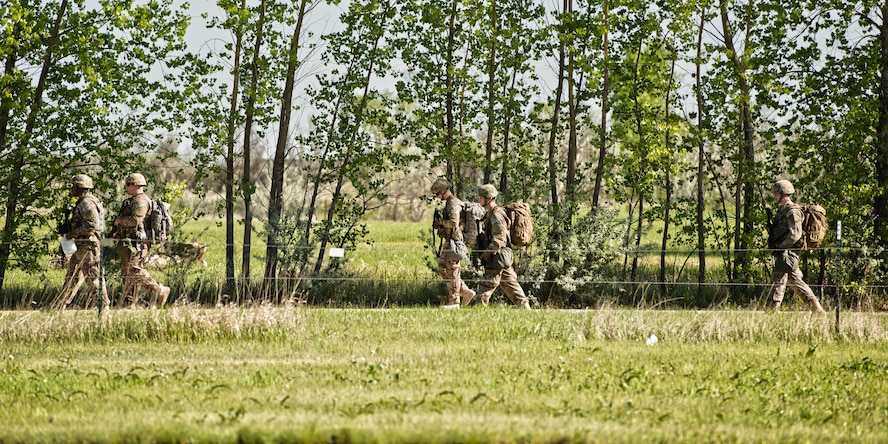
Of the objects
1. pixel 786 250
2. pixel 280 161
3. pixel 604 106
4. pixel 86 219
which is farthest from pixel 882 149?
pixel 86 219

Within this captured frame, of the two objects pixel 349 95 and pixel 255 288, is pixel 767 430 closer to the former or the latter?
pixel 255 288

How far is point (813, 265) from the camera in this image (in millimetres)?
17484

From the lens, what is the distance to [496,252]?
1473 cm

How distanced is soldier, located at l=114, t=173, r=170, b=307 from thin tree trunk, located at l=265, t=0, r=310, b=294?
3.29 meters

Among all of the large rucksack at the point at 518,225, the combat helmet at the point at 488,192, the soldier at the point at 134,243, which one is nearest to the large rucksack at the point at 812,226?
the large rucksack at the point at 518,225

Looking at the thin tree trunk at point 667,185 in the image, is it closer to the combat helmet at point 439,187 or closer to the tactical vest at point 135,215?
the combat helmet at point 439,187

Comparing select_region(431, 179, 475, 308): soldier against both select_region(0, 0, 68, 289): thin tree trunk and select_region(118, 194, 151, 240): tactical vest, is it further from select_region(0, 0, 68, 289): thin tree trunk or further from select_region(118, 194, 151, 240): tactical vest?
select_region(0, 0, 68, 289): thin tree trunk

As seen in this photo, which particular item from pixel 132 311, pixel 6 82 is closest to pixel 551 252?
pixel 132 311

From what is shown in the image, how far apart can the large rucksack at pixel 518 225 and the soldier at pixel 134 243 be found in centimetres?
460

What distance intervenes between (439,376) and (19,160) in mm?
10226

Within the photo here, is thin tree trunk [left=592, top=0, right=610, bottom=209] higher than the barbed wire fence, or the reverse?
thin tree trunk [left=592, top=0, right=610, bottom=209]

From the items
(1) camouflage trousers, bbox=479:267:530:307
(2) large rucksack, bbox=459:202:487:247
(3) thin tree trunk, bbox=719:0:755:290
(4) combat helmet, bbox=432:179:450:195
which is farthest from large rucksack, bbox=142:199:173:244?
(3) thin tree trunk, bbox=719:0:755:290

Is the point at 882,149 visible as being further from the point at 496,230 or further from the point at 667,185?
the point at 496,230

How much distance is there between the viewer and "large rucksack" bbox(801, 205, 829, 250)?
1459 cm
